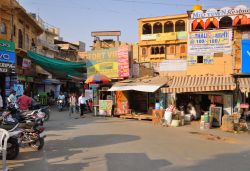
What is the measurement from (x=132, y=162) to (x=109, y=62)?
650 inches

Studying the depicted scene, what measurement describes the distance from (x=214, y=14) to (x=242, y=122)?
779cm

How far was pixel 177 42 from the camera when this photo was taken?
42.7m

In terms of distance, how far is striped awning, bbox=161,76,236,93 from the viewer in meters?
16.5

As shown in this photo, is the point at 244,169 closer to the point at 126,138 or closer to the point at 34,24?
the point at 126,138

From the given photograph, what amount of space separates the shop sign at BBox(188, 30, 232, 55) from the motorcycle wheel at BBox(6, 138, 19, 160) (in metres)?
13.5

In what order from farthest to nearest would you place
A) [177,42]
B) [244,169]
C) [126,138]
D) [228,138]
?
1. [177,42]
2. [228,138]
3. [126,138]
4. [244,169]

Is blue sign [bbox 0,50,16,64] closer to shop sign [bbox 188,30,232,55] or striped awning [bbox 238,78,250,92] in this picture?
shop sign [bbox 188,30,232,55]

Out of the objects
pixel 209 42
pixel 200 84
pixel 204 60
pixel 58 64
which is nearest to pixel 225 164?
pixel 200 84

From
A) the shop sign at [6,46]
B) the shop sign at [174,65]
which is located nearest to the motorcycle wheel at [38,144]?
the shop sign at [174,65]

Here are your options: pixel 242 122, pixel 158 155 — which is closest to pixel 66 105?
pixel 242 122

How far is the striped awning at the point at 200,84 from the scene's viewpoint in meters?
16.5

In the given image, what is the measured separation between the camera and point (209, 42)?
19375mm

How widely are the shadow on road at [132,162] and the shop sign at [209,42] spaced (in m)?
11.5

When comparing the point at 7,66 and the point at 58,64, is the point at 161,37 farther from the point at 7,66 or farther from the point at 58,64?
the point at 7,66
